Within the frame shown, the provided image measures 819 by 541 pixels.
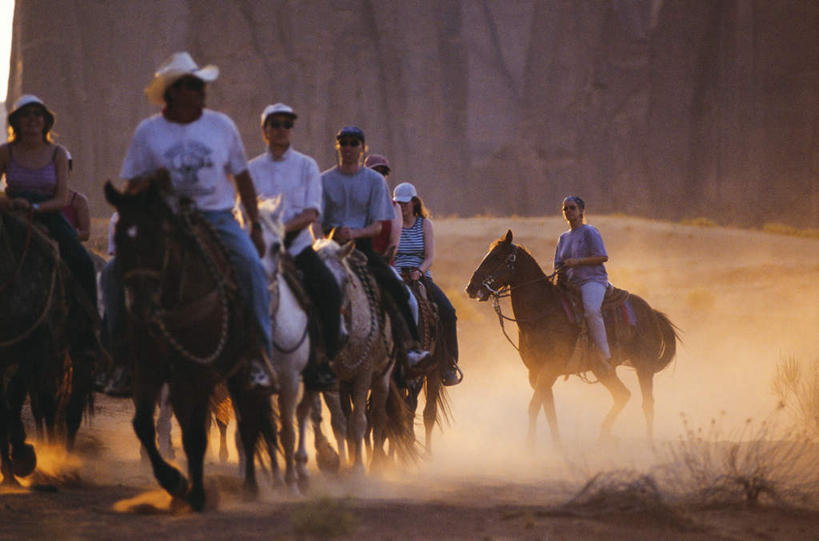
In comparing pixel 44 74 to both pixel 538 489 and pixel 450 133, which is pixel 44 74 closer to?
pixel 450 133

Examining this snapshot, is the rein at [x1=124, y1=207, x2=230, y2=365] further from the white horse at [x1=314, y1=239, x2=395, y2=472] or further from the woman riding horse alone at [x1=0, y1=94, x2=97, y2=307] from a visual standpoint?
the woman riding horse alone at [x1=0, y1=94, x2=97, y2=307]

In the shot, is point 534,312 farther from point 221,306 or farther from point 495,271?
point 221,306

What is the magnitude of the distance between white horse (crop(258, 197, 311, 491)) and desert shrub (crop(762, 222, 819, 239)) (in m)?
38.9

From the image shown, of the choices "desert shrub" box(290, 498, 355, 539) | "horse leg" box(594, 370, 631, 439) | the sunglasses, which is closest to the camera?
"desert shrub" box(290, 498, 355, 539)

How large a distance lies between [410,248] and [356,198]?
2.71m

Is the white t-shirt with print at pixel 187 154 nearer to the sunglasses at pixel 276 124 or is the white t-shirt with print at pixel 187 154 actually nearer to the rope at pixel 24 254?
the sunglasses at pixel 276 124

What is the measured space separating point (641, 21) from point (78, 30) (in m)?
26.7

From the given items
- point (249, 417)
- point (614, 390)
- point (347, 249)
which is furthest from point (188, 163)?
point (614, 390)

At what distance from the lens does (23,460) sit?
328 inches

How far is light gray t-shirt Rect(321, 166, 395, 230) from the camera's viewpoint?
9891 millimetres

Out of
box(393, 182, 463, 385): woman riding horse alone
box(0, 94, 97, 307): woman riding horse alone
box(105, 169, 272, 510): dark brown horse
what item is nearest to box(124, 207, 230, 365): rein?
box(105, 169, 272, 510): dark brown horse

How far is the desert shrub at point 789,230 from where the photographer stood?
44062 millimetres

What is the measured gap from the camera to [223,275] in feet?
22.4

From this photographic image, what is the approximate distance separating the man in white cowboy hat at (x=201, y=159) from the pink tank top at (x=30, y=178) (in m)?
2.14
